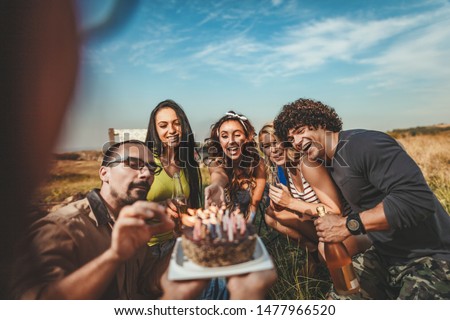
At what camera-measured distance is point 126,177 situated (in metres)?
2.35

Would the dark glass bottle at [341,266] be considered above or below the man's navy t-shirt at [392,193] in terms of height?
below

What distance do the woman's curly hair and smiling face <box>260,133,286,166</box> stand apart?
0.16m

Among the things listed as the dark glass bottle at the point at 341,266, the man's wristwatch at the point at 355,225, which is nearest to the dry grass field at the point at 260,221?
the dark glass bottle at the point at 341,266

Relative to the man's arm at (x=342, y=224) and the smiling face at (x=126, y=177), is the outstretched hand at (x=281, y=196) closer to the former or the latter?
the man's arm at (x=342, y=224)

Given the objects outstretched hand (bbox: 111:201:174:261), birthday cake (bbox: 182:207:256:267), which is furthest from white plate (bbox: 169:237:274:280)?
outstretched hand (bbox: 111:201:174:261)

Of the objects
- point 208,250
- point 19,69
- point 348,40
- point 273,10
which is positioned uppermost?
point 273,10

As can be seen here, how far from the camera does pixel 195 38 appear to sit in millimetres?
2809

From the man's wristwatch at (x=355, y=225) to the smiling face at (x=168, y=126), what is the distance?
1446mm

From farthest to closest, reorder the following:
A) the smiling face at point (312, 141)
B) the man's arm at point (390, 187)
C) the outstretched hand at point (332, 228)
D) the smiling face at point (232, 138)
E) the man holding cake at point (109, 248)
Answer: the smiling face at point (232, 138) → the smiling face at point (312, 141) → the outstretched hand at point (332, 228) → the man's arm at point (390, 187) → the man holding cake at point (109, 248)

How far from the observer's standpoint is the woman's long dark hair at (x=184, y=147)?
2.74 metres

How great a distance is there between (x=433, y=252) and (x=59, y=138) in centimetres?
294

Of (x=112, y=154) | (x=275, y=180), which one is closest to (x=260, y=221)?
(x=275, y=180)
